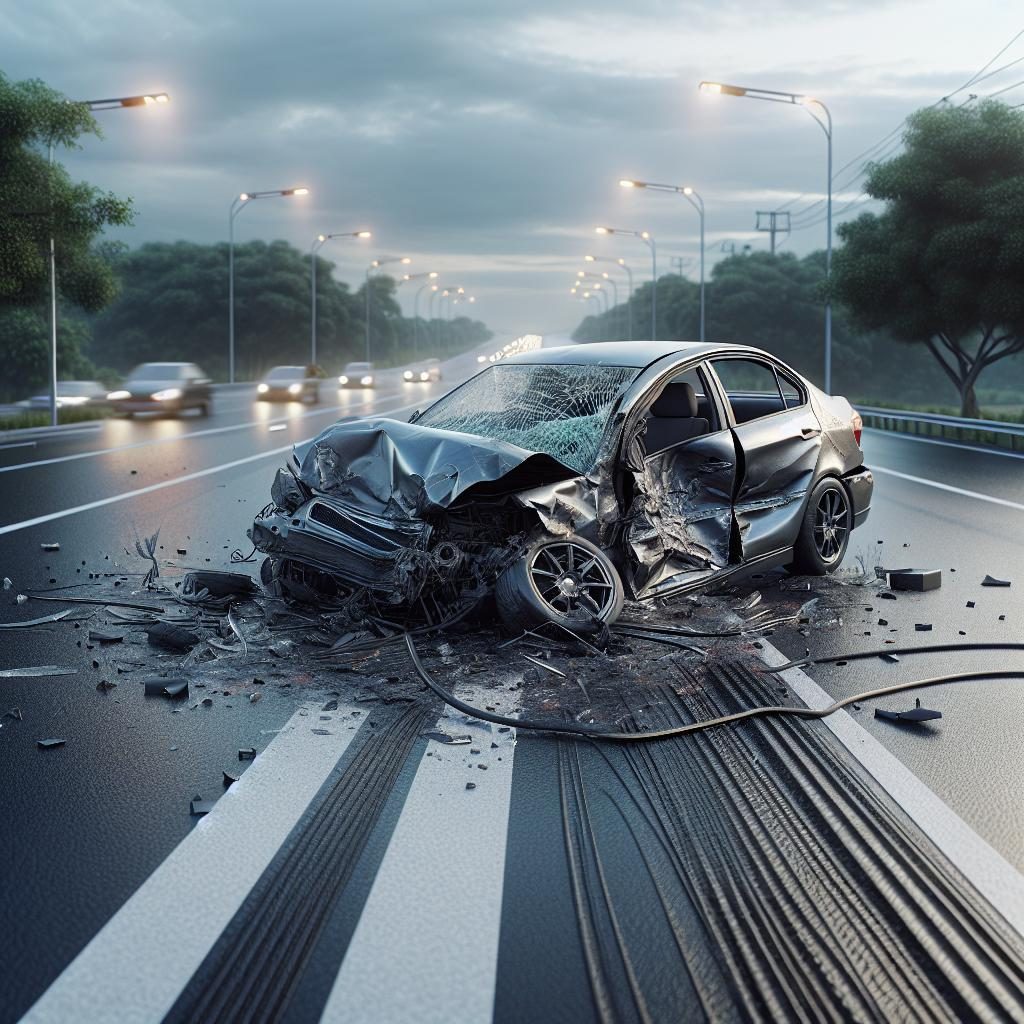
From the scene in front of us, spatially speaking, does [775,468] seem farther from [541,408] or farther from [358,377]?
[358,377]

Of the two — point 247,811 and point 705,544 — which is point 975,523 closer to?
point 705,544

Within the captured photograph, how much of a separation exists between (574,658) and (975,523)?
24.9 ft

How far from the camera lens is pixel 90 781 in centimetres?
474

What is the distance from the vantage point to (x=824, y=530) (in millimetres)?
9195

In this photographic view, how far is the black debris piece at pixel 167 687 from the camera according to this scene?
5.96 metres

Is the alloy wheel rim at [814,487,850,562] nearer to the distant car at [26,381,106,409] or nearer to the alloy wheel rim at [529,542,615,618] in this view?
the alloy wheel rim at [529,542,615,618]

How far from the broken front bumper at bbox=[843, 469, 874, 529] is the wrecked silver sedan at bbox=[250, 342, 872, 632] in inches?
14.9

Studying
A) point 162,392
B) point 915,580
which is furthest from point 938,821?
point 162,392

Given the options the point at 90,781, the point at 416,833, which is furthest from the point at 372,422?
the point at 416,833

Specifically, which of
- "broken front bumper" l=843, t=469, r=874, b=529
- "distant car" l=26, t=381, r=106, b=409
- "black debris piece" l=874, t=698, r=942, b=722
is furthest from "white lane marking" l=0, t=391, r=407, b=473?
"black debris piece" l=874, t=698, r=942, b=722

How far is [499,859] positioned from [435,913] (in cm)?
43

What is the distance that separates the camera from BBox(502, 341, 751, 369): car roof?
26.7 feet

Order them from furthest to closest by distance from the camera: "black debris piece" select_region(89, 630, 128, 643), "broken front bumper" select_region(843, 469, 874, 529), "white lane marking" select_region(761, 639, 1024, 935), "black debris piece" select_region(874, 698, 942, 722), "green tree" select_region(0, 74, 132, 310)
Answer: "green tree" select_region(0, 74, 132, 310)
"broken front bumper" select_region(843, 469, 874, 529)
"black debris piece" select_region(89, 630, 128, 643)
"black debris piece" select_region(874, 698, 942, 722)
"white lane marking" select_region(761, 639, 1024, 935)

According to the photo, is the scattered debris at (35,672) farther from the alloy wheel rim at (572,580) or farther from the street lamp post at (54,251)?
the street lamp post at (54,251)
